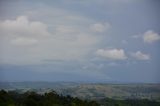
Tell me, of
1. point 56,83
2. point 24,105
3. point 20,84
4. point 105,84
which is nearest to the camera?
point 24,105

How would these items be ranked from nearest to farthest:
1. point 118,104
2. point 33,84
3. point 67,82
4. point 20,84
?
1. point 118,104
2. point 20,84
3. point 33,84
4. point 67,82

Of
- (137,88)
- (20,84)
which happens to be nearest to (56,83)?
(137,88)

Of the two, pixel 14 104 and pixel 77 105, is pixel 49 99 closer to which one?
pixel 77 105

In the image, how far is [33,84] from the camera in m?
39.5

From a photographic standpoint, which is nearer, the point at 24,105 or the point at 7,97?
the point at 24,105

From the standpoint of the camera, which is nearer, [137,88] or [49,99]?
[49,99]

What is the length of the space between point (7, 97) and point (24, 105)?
1245mm

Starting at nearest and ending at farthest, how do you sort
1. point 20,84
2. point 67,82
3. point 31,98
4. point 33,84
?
1. point 31,98
2. point 20,84
3. point 33,84
4. point 67,82

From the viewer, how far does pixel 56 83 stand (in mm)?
44188

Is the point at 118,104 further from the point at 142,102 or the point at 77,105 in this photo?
the point at 77,105

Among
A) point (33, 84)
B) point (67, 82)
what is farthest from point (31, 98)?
point (67, 82)

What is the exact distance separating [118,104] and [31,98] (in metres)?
14.7

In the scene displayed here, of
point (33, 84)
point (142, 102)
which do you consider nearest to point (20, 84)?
point (33, 84)

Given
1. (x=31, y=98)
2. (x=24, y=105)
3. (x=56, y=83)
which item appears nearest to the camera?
(x=24, y=105)
